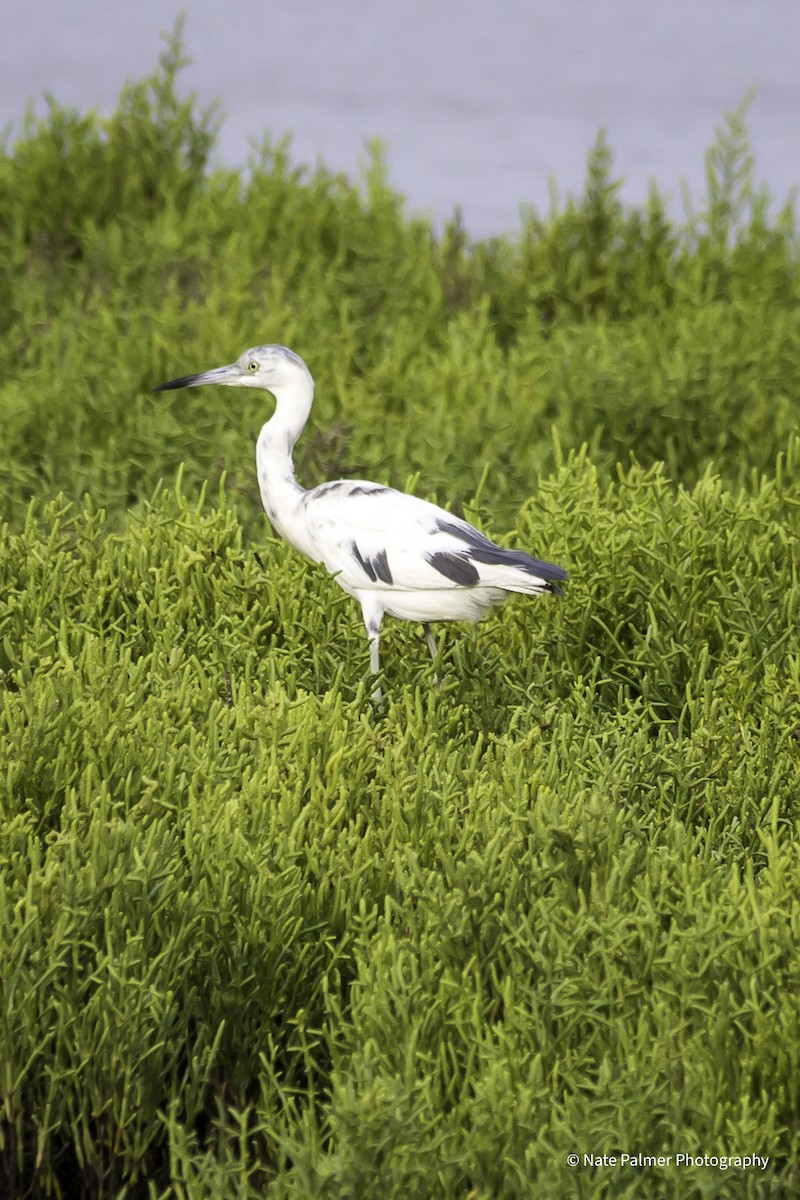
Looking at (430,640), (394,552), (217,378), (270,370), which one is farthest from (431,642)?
(217,378)

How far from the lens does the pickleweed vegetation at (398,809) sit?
2498 mm

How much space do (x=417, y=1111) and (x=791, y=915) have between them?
962 millimetres

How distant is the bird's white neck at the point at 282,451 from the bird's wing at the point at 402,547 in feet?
0.32

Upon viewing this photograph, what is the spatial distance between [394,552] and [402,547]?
3 centimetres

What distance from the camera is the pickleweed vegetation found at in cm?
250

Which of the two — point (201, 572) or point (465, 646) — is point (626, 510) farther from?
point (201, 572)

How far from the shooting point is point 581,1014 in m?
2.62

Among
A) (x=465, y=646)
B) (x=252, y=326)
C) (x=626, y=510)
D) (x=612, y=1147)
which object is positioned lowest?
(x=612, y=1147)

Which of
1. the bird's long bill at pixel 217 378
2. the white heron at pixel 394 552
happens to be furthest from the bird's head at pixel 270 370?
the white heron at pixel 394 552

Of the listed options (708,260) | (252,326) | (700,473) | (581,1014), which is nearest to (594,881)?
(581,1014)

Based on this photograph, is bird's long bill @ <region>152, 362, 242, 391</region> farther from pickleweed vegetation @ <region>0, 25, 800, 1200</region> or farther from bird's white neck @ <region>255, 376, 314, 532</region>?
pickleweed vegetation @ <region>0, 25, 800, 1200</region>

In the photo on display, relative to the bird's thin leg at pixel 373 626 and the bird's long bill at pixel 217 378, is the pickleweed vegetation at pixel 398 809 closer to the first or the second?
the bird's thin leg at pixel 373 626

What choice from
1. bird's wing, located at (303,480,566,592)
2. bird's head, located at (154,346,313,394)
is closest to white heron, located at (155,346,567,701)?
bird's wing, located at (303,480,566,592)

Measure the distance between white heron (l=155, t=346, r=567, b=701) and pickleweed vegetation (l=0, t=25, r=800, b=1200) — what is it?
240 mm
